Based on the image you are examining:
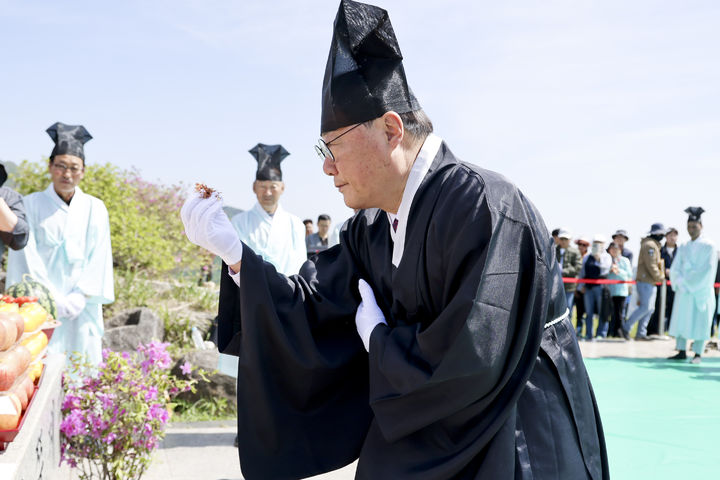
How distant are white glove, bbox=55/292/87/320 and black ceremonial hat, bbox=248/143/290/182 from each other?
5.51 feet

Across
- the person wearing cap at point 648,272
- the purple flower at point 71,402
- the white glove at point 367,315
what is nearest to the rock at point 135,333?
the purple flower at point 71,402

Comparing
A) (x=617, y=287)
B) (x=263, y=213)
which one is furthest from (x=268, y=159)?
(x=617, y=287)

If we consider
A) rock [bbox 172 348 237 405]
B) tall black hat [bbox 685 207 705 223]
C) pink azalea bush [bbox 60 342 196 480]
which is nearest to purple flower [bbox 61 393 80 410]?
pink azalea bush [bbox 60 342 196 480]

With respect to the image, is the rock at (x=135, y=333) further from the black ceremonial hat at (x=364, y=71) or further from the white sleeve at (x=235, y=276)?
the black ceremonial hat at (x=364, y=71)

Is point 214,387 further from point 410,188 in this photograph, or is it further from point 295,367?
point 410,188

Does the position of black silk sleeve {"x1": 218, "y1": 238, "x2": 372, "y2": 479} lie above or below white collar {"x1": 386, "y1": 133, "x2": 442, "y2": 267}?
below

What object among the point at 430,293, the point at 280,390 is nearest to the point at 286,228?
the point at 280,390

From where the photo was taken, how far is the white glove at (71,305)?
197 inches

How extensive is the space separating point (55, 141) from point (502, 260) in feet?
14.2

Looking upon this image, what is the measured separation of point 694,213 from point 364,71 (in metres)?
9.46

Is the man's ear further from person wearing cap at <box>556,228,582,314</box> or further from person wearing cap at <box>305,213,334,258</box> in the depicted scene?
person wearing cap at <box>556,228,582,314</box>

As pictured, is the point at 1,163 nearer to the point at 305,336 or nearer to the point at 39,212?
the point at 39,212

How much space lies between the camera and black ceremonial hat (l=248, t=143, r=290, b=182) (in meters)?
5.71

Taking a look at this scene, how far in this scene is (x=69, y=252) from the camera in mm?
5172
